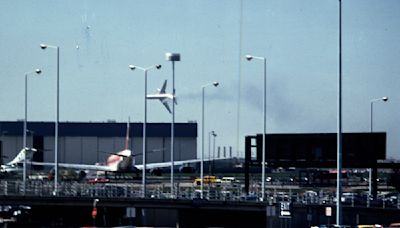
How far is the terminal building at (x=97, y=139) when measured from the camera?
19388 centimetres

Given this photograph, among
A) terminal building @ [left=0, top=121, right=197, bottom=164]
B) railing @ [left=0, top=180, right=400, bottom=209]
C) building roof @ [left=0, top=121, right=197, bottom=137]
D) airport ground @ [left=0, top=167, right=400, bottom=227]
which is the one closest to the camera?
airport ground @ [left=0, top=167, right=400, bottom=227]

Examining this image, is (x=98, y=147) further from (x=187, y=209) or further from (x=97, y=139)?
(x=187, y=209)

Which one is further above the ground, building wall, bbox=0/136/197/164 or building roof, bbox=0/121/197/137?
building roof, bbox=0/121/197/137

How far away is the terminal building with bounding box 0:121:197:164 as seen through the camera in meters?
194

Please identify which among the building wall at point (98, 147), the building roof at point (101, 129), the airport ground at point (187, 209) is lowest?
the airport ground at point (187, 209)

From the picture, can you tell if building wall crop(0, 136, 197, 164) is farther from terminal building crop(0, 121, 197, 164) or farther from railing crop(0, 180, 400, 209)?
railing crop(0, 180, 400, 209)

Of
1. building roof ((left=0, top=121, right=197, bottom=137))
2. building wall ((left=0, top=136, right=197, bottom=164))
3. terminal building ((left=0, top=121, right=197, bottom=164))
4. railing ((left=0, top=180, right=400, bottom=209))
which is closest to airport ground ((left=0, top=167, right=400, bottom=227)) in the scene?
railing ((left=0, top=180, right=400, bottom=209))

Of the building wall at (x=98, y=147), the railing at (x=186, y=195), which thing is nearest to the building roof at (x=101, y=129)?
the building wall at (x=98, y=147)

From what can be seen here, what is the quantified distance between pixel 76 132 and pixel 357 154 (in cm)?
10297

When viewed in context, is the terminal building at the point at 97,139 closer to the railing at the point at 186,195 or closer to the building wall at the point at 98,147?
the building wall at the point at 98,147

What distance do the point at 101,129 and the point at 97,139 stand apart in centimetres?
177

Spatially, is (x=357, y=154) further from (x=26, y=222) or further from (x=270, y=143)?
(x=26, y=222)

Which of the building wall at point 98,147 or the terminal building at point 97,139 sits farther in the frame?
the building wall at point 98,147

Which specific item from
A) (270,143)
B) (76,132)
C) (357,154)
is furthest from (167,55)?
(76,132)
